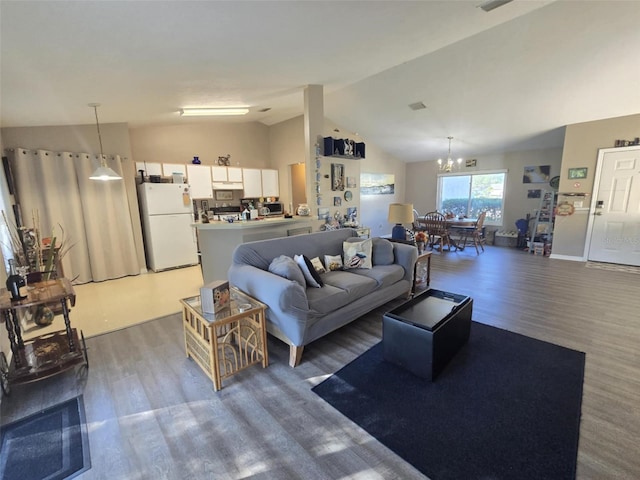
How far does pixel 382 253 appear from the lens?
11.1 feet

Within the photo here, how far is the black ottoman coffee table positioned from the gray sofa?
18.5 inches

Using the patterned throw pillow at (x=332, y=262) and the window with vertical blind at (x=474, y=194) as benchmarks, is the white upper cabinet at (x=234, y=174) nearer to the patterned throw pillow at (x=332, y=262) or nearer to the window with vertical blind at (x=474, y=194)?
the patterned throw pillow at (x=332, y=262)

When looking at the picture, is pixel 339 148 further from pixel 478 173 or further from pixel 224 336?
pixel 478 173

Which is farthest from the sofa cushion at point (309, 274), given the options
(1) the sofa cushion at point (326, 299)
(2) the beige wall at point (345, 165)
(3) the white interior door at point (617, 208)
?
(3) the white interior door at point (617, 208)

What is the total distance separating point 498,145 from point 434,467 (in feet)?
23.5

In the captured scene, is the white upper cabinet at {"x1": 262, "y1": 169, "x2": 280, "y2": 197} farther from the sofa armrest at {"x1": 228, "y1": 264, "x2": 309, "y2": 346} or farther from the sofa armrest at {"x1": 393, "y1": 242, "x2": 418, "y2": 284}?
the sofa armrest at {"x1": 228, "y1": 264, "x2": 309, "y2": 346}

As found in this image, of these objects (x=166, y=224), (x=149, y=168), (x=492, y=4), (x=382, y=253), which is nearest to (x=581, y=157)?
(x=492, y=4)

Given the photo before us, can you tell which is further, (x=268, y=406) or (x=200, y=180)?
(x=200, y=180)

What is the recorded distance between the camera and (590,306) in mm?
3248

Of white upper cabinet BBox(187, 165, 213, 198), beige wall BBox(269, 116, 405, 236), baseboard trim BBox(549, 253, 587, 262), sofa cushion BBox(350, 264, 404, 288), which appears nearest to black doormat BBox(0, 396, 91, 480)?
sofa cushion BBox(350, 264, 404, 288)

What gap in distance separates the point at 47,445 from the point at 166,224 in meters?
3.99

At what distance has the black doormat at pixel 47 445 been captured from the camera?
1430 mm

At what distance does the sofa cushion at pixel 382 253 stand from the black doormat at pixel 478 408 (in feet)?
3.99

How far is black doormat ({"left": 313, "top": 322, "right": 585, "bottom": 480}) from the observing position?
1.44 m
